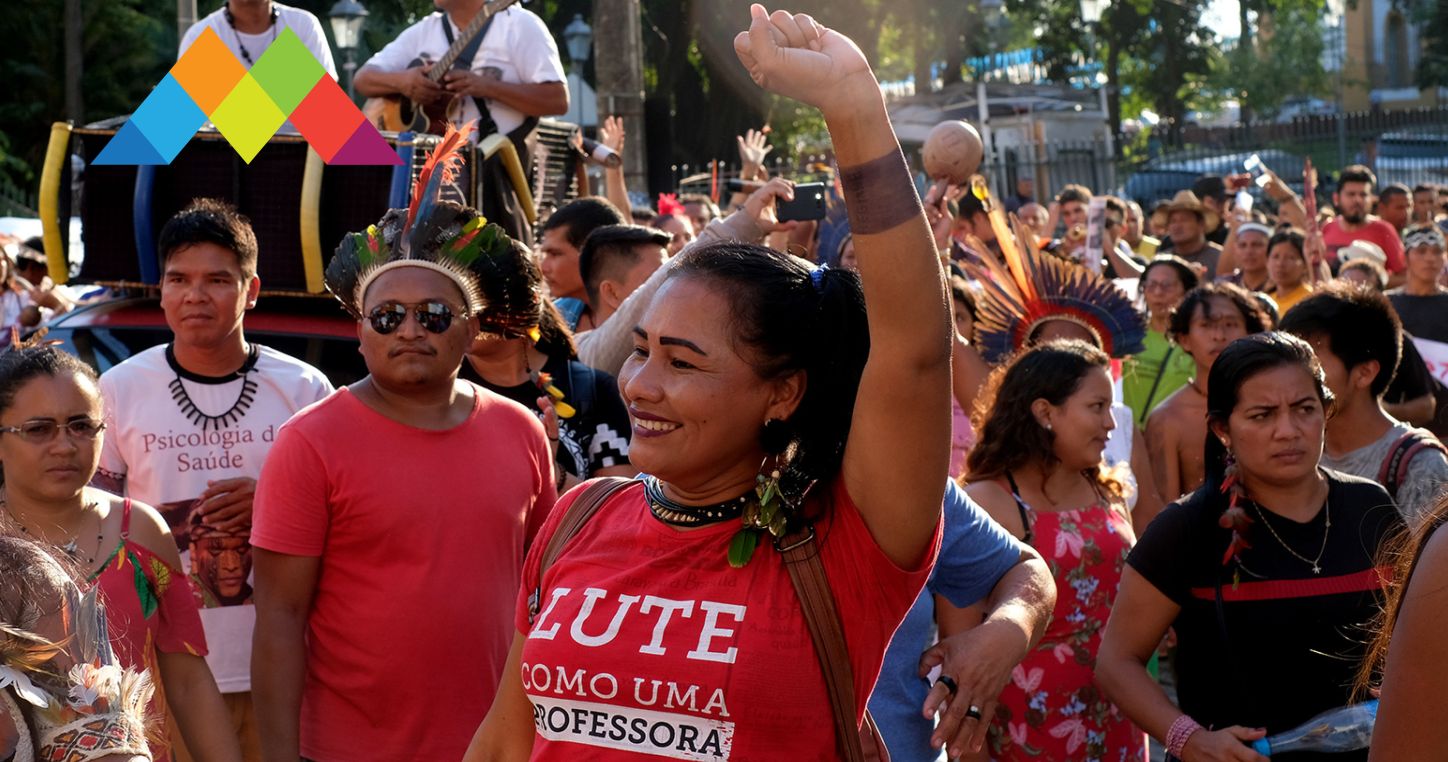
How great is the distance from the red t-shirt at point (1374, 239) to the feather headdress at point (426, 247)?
935 cm

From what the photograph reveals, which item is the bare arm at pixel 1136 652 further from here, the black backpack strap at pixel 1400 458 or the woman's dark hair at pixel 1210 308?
the woman's dark hair at pixel 1210 308

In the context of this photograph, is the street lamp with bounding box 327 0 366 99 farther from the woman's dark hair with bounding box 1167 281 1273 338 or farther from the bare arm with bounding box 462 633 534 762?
the bare arm with bounding box 462 633 534 762

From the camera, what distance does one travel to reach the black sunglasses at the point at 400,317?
13.1 feet

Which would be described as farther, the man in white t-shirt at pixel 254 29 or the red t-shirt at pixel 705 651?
the man in white t-shirt at pixel 254 29

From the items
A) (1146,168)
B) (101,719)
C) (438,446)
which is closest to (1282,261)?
(438,446)

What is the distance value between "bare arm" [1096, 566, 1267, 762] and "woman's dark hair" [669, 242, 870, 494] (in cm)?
173

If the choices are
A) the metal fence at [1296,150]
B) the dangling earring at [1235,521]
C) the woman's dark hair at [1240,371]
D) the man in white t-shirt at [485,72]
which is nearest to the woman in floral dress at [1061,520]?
the woman's dark hair at [1240,371]

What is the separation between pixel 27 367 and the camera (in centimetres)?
388

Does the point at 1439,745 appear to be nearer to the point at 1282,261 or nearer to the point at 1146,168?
the point at 1282,261

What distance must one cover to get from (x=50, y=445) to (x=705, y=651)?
2017 millimetres

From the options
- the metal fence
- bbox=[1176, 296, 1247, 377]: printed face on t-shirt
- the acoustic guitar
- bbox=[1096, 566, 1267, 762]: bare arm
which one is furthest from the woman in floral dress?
the metal fence

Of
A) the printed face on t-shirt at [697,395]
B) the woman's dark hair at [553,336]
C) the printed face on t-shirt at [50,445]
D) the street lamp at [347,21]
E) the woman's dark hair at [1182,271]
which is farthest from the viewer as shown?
the street lamp at [347,21]

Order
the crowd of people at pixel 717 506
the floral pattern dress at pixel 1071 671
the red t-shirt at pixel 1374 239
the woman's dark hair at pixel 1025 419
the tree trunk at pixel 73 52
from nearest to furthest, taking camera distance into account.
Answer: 1. the crowd of people at pixel 717 506
2. the floral pattern dress at pixel 1071 671
3. the woman's dark hair at pixel 1025 419
4. the red t-shirt at pixel 1374 239
5. the tree trunk at pixel 73 52

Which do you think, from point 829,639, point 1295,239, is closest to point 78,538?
point 829,639
